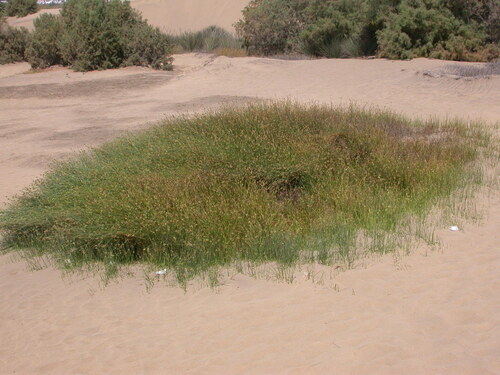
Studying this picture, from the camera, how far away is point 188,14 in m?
46.8

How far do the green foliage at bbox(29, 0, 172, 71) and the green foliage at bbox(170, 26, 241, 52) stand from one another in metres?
4.34

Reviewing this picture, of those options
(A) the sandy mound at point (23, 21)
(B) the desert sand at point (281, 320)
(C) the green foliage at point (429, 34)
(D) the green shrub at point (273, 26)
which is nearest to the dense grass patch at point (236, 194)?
(B) the desert sand at point (281, 320)

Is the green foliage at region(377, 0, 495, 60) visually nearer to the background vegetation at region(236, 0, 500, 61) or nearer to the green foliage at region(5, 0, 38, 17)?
the background vegetation at region(236, 0, 500, 61)

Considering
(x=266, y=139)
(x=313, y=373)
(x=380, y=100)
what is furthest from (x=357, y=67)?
(x=313, y=373)

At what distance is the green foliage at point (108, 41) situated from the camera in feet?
76.8

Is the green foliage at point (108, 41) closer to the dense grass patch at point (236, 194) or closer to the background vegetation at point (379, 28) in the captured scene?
the background vegetation at point (379, 28)

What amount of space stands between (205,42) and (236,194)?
74.3ft

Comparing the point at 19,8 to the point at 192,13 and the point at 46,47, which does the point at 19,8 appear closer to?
the point at 192,13

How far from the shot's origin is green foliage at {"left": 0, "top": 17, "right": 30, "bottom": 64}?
29250 millimetres

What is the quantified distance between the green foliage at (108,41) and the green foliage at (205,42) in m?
4.34

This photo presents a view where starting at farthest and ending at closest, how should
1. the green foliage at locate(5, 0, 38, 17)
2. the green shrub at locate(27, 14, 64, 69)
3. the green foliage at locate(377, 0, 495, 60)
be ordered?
the green foliage at locate(5, 0, 38, 17) < the green shrub at locate(27, 14, 64, 69) < the green foliage at locate(377, 0, 495, 60)

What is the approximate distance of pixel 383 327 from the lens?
203 inches

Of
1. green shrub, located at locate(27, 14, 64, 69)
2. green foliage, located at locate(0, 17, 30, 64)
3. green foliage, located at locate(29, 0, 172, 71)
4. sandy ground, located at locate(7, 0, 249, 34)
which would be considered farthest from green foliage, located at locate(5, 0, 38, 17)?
green foliage, located at locate(29, 0, 172, 71)

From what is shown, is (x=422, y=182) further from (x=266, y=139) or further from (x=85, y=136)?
(x=85, y=136)
